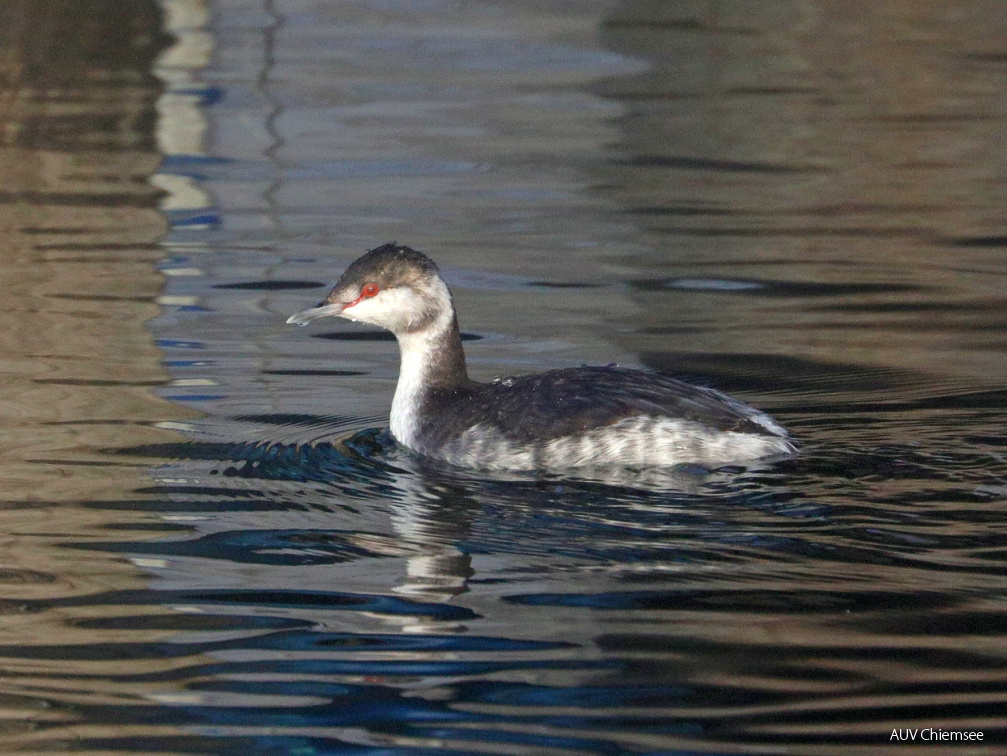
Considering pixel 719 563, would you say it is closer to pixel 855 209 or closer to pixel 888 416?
pixel 888 416

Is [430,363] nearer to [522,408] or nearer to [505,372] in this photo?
[522,408]

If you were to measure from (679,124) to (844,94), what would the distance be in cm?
199

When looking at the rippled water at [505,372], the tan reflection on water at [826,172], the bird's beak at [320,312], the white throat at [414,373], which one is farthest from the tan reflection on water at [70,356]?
the tan reflection on water at [826,172]

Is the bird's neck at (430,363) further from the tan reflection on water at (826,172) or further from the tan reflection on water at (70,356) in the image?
the tan reflection on water at (826,172)

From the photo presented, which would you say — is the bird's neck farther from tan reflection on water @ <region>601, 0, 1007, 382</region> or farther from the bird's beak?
tan reflection on water @ <region>601, 0, 1007, 382</region>

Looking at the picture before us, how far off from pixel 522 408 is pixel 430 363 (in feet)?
2.28

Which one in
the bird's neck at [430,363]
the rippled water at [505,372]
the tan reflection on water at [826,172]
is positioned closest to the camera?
the rippled water at [505,372]

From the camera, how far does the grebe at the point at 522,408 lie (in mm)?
6238

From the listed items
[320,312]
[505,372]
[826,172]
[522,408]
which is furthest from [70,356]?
[826,172]

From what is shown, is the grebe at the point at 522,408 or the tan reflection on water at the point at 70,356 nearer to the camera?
the tan reflection on water at the point at 70,356

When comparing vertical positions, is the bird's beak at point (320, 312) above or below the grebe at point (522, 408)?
above

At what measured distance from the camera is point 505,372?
26.3 feet

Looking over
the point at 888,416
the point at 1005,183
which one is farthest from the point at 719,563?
the point at 1005,183

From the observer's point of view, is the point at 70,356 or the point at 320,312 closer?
the point at 320,312
